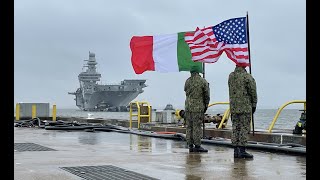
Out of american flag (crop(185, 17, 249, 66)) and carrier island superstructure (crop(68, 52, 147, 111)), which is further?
carrier island superstructure (crop(68, 52, 147, 111))

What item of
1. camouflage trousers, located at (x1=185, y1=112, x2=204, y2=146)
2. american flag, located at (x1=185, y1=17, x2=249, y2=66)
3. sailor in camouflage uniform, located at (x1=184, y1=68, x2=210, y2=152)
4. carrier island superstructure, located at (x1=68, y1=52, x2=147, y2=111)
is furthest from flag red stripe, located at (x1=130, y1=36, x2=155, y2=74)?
carrier island superstructure, located at (x1=68, y1=52, x2=147, y2=111)

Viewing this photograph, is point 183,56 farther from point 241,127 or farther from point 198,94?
point 241,127

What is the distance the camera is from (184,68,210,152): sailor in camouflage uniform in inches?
420

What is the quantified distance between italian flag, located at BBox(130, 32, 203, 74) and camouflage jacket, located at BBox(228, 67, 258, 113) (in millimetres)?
4116

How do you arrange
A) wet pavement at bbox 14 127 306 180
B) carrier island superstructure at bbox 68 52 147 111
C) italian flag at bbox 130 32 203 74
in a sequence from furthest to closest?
carrier island superstructure at bbox 68 52 147 111 → italian flag at bbox 130 32 203 74 → wet pavement at bbox 14 127 306 180

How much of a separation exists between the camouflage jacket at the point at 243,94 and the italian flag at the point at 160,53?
13.5 ft

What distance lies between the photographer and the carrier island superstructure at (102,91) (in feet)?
477

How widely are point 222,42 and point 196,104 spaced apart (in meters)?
1.56

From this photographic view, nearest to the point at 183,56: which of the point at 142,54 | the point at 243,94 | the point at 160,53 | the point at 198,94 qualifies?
the point at 160,53

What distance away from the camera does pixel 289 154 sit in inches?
406

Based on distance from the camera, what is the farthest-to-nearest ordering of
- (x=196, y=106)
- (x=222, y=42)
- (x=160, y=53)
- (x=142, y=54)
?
(x=142, y=54), (x=160, y=53), (x=222, y=42), (x=196, y=106)

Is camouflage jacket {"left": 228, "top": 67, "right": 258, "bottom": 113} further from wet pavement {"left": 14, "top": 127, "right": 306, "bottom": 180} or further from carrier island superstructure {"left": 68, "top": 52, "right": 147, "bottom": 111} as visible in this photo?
carrier island superstructure {"left": 68, "top": 52, "right": 147, "bottom": 111}

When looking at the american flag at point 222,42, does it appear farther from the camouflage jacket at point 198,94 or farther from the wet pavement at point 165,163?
the wet pavement at point 165,163

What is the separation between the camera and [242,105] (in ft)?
31.0
